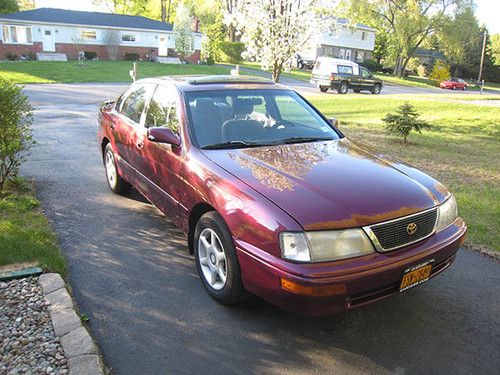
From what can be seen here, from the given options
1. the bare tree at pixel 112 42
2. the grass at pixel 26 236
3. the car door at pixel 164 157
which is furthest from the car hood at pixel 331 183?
the bare tree at pixel 112 42

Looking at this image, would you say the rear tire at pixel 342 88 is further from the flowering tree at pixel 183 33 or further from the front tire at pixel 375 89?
the flowering tree at pixel 183 33

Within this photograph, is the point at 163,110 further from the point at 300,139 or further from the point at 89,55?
the point at 89,55

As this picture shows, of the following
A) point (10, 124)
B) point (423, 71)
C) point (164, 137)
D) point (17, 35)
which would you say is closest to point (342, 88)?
point (10, 124)

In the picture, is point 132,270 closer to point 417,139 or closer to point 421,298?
Result: point 421,298

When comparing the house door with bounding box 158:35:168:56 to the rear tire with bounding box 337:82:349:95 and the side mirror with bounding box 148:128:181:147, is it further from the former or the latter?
the side mirror with bounding box 148:128:181:147

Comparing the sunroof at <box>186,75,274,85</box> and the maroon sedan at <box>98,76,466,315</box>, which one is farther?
the sunroof at <box>186,75,274,85</box>

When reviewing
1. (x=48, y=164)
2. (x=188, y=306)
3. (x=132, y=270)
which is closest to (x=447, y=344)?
(x=188, y=306)

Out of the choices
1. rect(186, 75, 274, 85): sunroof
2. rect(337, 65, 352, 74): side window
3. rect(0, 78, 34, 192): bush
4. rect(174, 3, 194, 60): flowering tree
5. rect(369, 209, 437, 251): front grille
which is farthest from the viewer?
rect(174, 3, 194, 60): flowering tree

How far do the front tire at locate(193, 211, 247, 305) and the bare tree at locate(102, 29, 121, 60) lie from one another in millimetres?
42777

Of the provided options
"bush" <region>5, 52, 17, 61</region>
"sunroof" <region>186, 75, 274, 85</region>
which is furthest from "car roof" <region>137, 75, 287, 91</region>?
"bush" <region>5, 52, 17, 61</region>

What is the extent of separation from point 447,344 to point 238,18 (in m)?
13.6

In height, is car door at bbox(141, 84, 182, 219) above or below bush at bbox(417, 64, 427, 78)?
below

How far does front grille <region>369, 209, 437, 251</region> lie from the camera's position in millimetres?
2955

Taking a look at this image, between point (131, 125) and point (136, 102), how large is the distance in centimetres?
33
